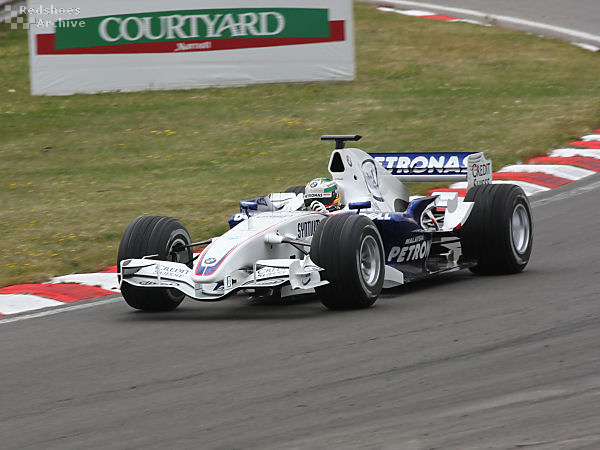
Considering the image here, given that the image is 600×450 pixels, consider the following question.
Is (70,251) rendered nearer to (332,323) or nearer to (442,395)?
(332,323)

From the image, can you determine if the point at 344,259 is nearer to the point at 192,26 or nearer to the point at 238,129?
the point at 238,129

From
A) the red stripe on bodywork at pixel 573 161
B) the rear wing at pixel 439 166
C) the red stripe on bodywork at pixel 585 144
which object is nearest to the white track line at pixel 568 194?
the red stripe on bodywork at pixel 573 161

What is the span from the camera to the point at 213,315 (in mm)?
8078

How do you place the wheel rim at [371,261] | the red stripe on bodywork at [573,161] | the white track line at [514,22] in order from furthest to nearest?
the white track line at [514,22], the red stripe on bodywork at [573,161], the wheel rim at [371,261]

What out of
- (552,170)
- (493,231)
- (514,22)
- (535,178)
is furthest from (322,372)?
(514,22)

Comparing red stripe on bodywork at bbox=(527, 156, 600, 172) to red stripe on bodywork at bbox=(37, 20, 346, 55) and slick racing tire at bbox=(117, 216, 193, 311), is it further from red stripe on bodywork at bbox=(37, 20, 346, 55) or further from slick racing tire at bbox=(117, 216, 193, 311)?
slick racing tire at bbox=(117, 216, 193, 311)

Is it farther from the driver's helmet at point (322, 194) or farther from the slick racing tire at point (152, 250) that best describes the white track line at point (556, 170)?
the slick racing tire at point (152, 250)

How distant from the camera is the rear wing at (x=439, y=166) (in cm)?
960

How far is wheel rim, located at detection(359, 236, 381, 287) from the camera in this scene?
25.9 ft

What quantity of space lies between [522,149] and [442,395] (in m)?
10.4

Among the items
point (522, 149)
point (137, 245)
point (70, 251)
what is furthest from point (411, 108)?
point (137, 245)

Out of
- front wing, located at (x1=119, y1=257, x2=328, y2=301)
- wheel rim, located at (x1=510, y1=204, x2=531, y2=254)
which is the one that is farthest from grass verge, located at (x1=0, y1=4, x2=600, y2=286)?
wheel rim, located at (x1=510, y1=204, x2=531, y2=254)

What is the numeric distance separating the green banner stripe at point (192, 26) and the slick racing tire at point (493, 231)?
1117 centimetres

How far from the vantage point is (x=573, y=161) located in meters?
14.4
